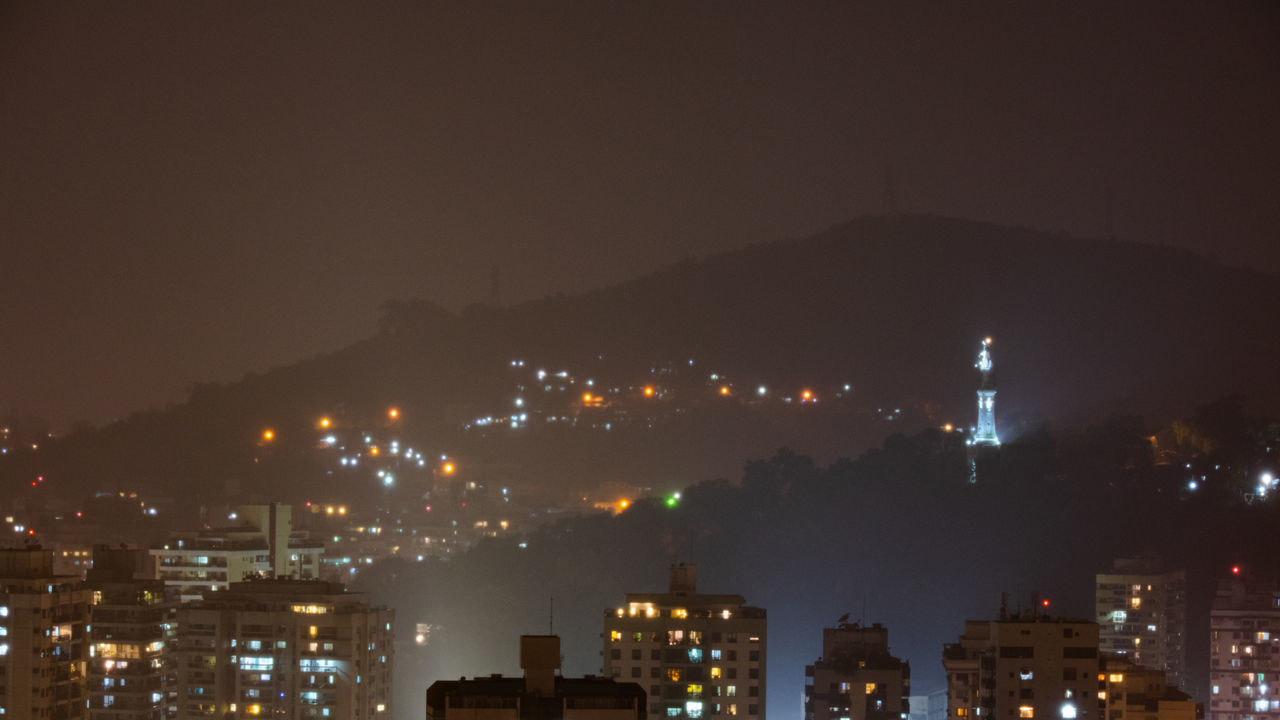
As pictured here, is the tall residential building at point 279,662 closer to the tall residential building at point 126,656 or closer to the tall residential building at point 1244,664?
the tall residential building at point 126,656

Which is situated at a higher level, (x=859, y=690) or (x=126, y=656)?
(x=126, y=656)

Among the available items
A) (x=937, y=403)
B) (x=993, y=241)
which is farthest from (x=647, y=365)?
(x=993, y=241)

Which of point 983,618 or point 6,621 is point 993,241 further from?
point 6,621

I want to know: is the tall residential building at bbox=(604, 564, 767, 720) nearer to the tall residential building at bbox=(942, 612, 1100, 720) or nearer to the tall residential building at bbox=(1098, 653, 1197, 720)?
the tall residential building at bbox=(942, 612, 1100, 720)

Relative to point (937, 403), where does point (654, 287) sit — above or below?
above

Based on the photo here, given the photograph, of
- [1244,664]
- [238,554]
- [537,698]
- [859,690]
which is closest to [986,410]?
[1244,664]

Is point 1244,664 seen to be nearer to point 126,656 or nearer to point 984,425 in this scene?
point 984,425
